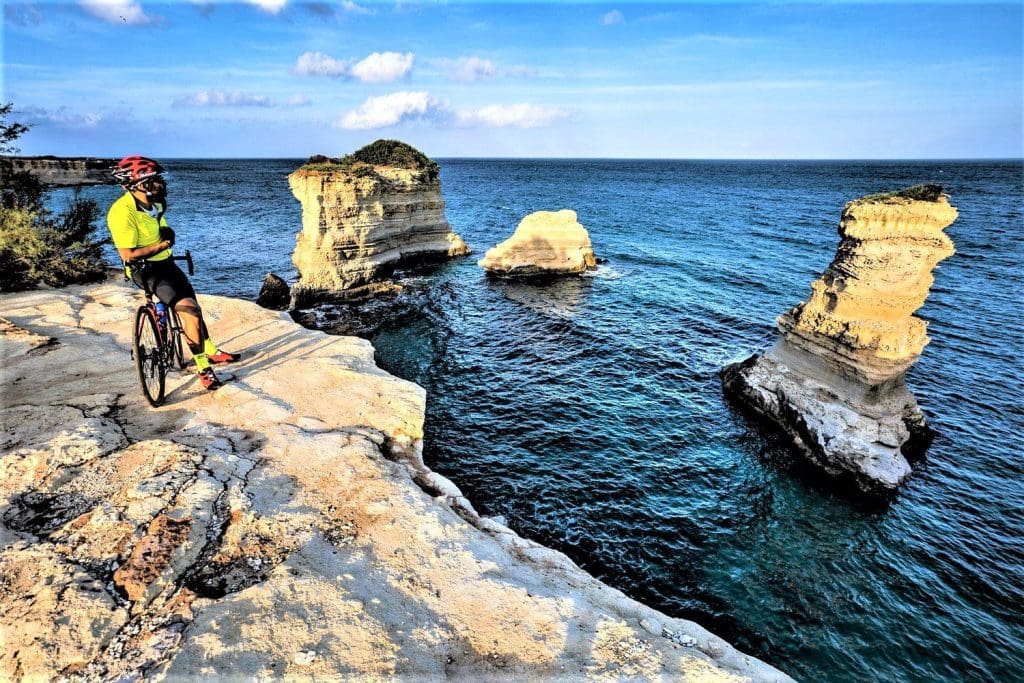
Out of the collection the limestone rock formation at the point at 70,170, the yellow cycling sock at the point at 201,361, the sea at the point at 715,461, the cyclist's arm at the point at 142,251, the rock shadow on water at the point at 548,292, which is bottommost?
the sea at the point at 715,461

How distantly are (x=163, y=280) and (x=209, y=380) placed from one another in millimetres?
2014

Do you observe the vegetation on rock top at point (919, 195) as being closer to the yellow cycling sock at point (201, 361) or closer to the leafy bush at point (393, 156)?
the yellow cycling sock at point (201, 361)

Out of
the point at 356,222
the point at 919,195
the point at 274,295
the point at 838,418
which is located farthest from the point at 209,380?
the point at 356,222

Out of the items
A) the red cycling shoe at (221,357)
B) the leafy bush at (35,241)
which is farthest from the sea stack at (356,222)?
the red cycling shoe at (221,357)

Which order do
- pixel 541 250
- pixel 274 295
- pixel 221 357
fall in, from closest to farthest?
1. pixel 221 357
2. pixel 274 295
3. pixel 541 250

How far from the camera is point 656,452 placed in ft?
49.4

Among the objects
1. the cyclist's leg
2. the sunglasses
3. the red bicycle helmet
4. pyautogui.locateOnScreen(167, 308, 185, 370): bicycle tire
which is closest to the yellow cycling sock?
the cyclist's leg

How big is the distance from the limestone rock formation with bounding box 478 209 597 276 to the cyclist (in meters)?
Answer: 26.8

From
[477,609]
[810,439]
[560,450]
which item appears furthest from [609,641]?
[810,439]

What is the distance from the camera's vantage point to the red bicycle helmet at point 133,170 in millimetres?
7754

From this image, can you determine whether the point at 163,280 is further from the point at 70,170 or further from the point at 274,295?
the point at 70,170

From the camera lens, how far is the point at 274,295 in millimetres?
29125

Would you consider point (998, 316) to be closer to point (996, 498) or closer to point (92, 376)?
point (996, 498)

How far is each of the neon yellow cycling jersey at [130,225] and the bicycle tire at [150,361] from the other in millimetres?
1112
